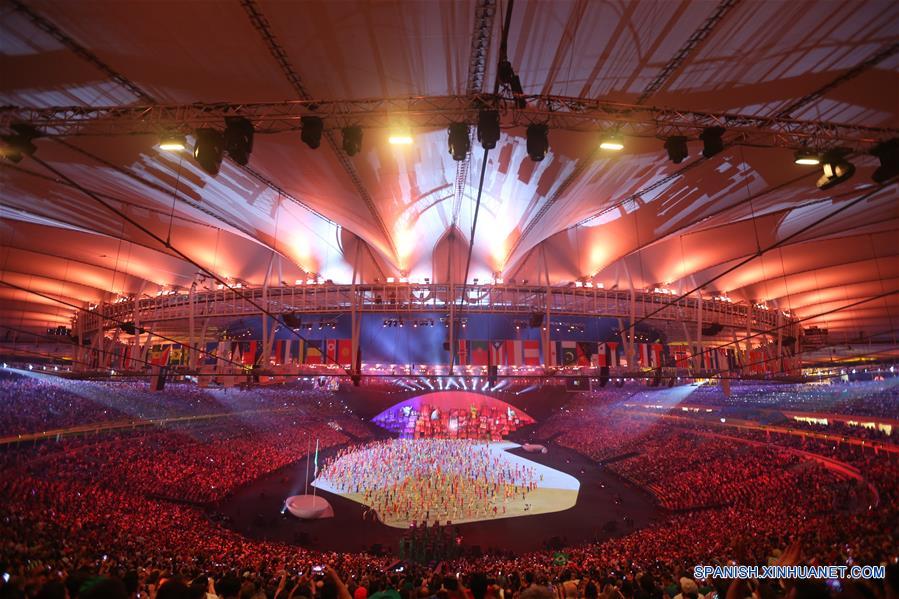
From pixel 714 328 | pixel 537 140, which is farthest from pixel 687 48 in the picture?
pixel 714 328

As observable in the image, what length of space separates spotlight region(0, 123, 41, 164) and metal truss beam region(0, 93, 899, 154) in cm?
22

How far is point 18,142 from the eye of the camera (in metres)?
7.23

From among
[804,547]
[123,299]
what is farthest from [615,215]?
[123,299]

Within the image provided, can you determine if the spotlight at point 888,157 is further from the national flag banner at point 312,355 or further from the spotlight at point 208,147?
the national flag banner at point 312,355

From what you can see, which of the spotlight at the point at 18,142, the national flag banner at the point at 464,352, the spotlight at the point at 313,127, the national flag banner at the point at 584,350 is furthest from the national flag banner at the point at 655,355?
the spotlight at the point at 18,142

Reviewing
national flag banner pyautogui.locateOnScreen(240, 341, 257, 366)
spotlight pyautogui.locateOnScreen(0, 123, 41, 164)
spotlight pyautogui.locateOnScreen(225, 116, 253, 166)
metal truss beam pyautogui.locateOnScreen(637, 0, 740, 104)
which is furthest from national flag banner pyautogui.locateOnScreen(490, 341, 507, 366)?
spotlight pyautogui.locateOnScreen(0, 123, 41, 164)

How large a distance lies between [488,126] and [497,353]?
1223 centimetres

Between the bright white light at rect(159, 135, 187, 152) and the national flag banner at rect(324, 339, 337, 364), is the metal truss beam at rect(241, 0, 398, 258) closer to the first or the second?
the bright white light at rect(159, 135, 187, 152)

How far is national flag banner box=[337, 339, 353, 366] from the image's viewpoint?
17575 millimetres

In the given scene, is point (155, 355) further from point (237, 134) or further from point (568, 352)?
point (568, 352)

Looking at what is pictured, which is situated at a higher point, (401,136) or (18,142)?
(401,136)

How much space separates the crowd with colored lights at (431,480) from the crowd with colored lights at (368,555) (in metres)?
2.81

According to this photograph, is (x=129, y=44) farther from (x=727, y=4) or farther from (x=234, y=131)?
(x=727, y=4)

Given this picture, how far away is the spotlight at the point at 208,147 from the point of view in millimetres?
7656
